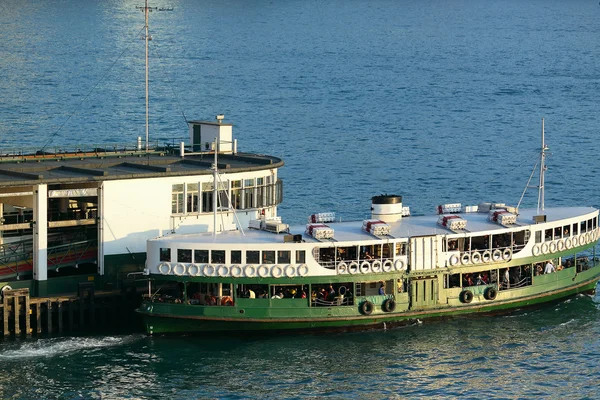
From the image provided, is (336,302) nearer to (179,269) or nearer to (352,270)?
(352,270)

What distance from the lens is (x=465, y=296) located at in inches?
2928

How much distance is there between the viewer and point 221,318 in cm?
7031

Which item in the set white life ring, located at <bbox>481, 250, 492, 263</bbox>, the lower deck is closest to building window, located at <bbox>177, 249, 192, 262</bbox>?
the lower deck

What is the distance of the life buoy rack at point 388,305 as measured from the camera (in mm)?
72500

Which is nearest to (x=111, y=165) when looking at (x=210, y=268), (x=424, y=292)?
(x=210, y=268)

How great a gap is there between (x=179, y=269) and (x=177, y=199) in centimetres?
692

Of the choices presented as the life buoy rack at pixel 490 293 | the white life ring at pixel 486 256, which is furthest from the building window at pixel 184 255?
the life buoy rack at pixel 490 293

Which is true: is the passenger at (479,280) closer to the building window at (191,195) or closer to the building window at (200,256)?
the building window at (200,256)

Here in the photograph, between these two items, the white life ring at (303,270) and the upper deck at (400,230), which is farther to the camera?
the upper deck at (400,230)

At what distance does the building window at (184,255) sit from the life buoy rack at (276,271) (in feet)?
13.4

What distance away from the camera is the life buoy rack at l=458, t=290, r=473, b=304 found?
244ft

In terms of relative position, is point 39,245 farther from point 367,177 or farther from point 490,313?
point 367,177

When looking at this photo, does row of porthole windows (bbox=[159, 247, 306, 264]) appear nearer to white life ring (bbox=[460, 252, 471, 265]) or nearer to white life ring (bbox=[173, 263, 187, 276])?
white life ring (bbox=[173, 263, 187, 276])

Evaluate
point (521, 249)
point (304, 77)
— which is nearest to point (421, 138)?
point (304, 77)
